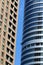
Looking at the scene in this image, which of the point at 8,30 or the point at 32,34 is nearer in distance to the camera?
the point at 8,30

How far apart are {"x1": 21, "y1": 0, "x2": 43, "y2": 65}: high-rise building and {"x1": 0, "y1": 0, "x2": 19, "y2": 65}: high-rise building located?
58.3 m

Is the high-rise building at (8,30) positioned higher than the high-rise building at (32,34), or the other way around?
the high-rise building at (32,34)

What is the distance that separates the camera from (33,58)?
134 m

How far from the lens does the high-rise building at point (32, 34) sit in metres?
135

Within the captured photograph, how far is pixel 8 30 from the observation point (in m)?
73.3

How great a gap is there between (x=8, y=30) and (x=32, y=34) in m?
69.7

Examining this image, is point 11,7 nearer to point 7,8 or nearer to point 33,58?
point 7,8

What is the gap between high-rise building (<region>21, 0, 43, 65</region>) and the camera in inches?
5307

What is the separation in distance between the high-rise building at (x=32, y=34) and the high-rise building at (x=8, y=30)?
58349 mm

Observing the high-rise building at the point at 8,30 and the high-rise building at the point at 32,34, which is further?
the high-rise building at the point at 32,34

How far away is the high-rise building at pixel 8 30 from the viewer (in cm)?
6889

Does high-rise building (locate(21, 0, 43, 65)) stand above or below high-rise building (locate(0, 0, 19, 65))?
above

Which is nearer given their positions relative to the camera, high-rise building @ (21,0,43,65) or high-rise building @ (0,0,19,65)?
high-rise building @ (0,0,19,65)

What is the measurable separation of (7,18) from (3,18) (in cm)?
207
